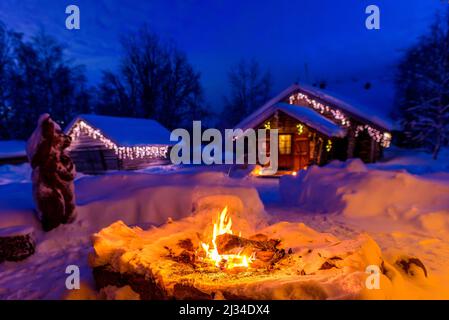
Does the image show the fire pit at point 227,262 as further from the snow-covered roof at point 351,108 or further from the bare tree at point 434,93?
the bare tree at point 434,93

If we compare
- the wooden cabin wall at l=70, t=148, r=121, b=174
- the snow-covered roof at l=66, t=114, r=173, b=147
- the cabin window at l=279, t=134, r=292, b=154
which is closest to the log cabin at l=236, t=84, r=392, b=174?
the cabin window at l=279, t=134, r=292, b=154

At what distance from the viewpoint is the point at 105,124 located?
75.1ft

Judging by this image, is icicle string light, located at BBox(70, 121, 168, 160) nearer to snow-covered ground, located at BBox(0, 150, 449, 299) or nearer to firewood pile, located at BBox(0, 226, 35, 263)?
snow-covered ground, located at BBox(0, 150, 449, 299)

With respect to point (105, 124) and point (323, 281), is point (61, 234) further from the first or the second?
point (105, 124)

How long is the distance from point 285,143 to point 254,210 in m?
13.3

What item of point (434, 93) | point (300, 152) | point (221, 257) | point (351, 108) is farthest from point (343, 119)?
point (221, 257)

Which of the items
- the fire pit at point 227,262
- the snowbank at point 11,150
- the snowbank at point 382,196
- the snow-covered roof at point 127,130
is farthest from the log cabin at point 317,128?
the snowbank at point 11,150

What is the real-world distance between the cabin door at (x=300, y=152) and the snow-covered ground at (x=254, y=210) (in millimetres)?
9063

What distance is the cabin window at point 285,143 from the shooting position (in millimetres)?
20594

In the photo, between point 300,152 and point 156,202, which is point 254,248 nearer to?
point 156,202

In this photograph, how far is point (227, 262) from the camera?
4.43m
